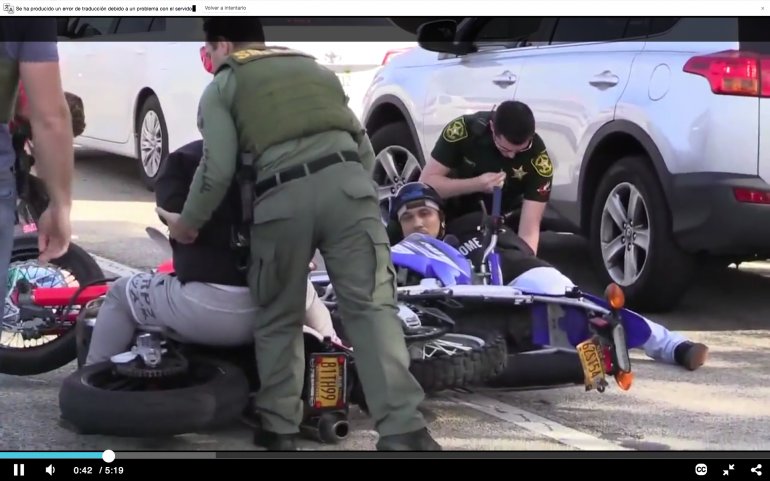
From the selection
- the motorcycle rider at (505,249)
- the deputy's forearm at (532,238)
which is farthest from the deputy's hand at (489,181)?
the deputy's forearm at (532,238)

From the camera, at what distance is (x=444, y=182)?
453 cm

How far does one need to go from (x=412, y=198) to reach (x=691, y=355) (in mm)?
1025

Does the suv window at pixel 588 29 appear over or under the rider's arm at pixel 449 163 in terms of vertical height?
over

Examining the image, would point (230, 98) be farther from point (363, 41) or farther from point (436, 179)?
point (436, 179)

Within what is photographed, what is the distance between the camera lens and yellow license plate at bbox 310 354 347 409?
4.08 m

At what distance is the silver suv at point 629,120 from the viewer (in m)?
4.04

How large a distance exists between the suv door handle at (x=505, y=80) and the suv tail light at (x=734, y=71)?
50 centimetres

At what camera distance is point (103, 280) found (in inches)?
180

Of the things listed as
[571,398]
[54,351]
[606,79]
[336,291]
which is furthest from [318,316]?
[606,79]

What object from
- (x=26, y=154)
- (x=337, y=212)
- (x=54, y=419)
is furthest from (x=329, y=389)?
(x=26, y=154)

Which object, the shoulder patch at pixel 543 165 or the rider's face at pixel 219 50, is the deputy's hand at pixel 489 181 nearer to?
the shoulder patch at pixel 543 165

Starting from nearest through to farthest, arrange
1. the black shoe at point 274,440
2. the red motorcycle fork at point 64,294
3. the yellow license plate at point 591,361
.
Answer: the black shoe at point 274,440, the yellow license plate at point 591,361, the red motorcycle fork at point 64,294

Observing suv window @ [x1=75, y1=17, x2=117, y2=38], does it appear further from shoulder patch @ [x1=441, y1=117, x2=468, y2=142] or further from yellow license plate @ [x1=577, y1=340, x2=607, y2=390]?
yellow license plate @ [x1=577, y1=340, x2=607, y2=390]

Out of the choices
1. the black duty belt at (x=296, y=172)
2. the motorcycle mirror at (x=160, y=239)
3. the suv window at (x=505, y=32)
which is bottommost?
the motorcycle mirror at (x=160, y=239)
